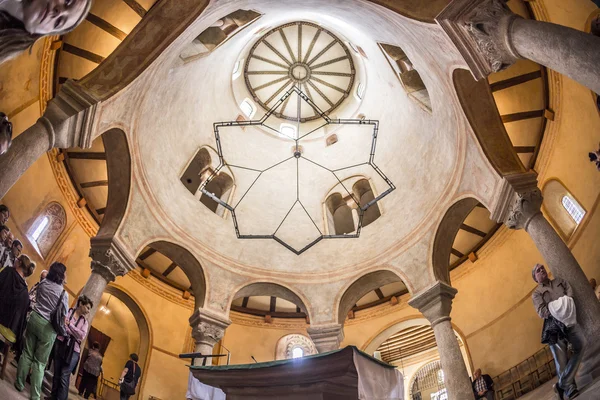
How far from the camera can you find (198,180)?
52.7 feet

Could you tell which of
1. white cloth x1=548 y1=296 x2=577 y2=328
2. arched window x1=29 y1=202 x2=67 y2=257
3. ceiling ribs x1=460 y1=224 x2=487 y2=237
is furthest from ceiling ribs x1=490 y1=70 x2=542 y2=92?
arched window x1=29 y1=202 x2=67 y2=257

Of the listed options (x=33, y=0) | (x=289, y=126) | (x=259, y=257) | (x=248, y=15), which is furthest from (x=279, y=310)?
(x=33, y=0)

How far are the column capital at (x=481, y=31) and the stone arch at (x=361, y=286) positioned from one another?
8481mm

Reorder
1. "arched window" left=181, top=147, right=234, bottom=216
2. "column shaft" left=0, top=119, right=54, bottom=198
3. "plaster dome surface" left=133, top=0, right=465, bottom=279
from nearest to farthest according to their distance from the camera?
"column shaft" left=0, top=119, right=54, bottom=198, "plaster dome surface" left=133, top=0, right=465, bottom=279, "arched window" left=181, top=147, right=234, bottom=216

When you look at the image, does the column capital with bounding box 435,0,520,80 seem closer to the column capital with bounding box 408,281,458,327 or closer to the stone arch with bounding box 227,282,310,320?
the column capital with bounding box 408,281,458,327

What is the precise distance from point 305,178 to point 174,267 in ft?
19.1

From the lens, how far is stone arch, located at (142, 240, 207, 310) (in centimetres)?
1426

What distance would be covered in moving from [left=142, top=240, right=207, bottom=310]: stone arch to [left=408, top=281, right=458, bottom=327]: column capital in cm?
650

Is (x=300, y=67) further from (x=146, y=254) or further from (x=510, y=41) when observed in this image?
(x=510, y=41)

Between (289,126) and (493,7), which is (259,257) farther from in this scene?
(493,7)

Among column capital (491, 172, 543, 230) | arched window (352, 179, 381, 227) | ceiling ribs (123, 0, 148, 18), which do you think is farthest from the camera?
arched window (352, 179, 381, 227)

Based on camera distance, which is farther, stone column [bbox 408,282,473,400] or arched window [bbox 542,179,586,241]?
arched window [bbox 542,179,586,241]

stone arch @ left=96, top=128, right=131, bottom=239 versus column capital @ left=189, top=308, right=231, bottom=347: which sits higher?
stone arch @ left=96, top=128, right=131, bottom=239

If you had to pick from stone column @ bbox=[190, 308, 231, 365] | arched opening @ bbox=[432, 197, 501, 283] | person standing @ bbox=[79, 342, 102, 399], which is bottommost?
person standing @ bbox=[79, 342, 102, 399]
